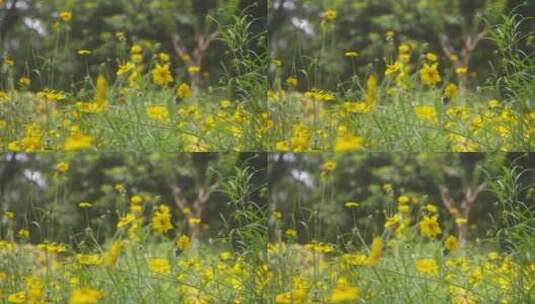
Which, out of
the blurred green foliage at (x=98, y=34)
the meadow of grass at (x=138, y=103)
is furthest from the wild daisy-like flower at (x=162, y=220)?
the blurred green foliage at (x=98, y=34)

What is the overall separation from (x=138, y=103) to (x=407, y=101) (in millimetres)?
978

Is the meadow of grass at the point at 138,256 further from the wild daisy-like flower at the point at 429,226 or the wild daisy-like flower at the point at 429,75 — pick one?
the wild daisy-like flower at the point at 429,75

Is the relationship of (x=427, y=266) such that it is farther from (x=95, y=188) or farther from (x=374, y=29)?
(x=95, y=188)

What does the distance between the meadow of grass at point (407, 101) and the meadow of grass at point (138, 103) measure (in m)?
0.12

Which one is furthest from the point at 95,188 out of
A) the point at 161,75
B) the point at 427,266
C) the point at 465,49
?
the point at 465,49

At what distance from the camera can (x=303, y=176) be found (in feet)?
11.2

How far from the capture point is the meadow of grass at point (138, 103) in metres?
3.40

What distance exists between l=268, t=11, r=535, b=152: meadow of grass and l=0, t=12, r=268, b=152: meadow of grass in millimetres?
117

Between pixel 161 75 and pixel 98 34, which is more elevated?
pixel 98 34

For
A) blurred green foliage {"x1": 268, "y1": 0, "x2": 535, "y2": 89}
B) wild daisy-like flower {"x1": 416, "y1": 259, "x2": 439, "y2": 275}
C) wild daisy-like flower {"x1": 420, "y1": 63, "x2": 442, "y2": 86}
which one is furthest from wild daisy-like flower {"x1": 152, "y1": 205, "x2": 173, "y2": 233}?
wild daisy-like flower {"x1": 420, "y1": 63, "x2": 442, "y2": 86}

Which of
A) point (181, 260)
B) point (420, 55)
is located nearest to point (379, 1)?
point (420, 55)

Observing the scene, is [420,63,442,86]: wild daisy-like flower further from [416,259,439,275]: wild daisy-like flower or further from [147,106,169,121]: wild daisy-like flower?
[147,106,169,121]: wild daisy-like flower

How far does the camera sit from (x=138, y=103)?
136 inches

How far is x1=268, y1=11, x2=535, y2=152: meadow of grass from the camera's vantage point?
338cm
